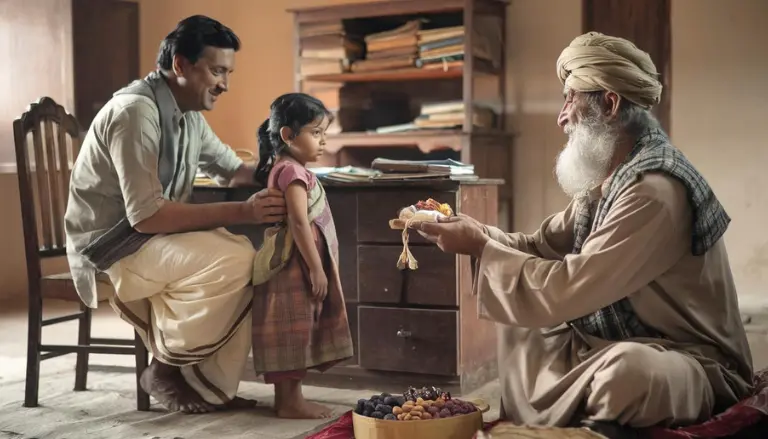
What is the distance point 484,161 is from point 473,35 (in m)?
0.66

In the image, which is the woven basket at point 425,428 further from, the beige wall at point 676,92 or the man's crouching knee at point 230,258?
the beige wall at point 676,92

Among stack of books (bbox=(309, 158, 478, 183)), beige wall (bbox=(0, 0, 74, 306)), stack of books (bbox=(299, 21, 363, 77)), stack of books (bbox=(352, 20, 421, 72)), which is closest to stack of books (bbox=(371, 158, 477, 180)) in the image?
stack of books (bbox=(309, 158, 478, 183))

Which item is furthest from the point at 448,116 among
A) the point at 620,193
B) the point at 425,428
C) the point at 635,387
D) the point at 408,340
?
the point at 635,387

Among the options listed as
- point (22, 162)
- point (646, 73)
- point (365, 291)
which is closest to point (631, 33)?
point (365, 291)

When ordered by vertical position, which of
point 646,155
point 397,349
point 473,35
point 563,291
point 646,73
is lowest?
point 397,349

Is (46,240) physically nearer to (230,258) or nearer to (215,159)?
(215,159)

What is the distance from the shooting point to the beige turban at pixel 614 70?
253 centimetres

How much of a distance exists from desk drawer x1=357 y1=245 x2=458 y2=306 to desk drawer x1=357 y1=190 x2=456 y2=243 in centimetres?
4

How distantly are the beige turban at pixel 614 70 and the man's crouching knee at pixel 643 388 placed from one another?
2.21 ft

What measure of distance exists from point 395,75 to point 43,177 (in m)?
2.18

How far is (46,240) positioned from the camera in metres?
3.72

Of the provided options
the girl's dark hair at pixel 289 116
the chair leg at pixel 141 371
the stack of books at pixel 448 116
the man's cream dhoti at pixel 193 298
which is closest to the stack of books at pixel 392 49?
the stack of books at pixel 448 116

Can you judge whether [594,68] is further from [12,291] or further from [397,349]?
[12,291]

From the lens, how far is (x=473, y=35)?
5047 millimetres
